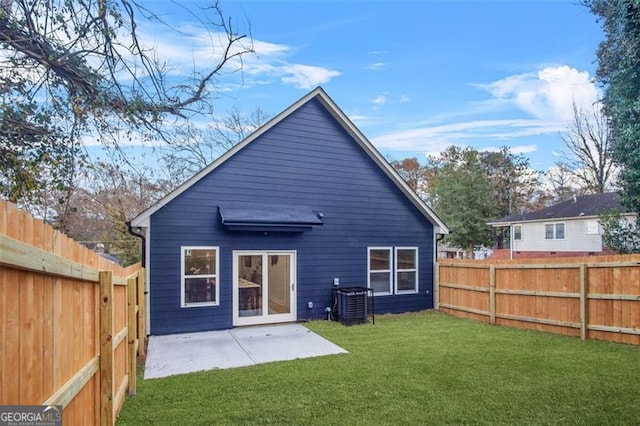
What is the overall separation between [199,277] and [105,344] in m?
5.78

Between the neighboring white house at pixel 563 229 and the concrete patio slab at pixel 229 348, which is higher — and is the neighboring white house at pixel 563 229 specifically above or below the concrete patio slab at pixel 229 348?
above

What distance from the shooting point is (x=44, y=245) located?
1.85 m

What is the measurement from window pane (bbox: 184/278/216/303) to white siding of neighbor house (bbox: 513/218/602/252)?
21.6 metres

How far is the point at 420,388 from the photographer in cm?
478

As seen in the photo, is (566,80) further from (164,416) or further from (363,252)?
(164,416)

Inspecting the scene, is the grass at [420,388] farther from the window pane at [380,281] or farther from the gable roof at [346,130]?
the gable roof at [346,130]

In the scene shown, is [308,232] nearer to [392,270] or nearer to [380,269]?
[380,269]

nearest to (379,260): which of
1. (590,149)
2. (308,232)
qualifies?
(308,232)

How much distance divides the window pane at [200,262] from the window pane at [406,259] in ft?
17.1

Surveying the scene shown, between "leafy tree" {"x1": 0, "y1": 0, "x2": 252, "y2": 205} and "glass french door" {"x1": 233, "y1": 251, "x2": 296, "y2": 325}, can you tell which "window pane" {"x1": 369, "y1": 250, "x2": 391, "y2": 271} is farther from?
"leafy tree" {"x1": 0, "y1": 0, "x2": 252, "y2": 205}

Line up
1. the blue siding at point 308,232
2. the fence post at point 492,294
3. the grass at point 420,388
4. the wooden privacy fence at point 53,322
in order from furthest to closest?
1. the fence post at point 492,294
2. the blue siding at point 308,232
3. the grass at point 420,388
4. the wooden privacy fence at point 53,322

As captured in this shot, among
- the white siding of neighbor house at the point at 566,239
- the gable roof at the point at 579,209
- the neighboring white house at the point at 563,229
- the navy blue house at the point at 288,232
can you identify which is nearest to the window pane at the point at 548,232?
the neighboring white house at the point at 563,229

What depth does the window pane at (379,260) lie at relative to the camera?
Answer: 10508 mm

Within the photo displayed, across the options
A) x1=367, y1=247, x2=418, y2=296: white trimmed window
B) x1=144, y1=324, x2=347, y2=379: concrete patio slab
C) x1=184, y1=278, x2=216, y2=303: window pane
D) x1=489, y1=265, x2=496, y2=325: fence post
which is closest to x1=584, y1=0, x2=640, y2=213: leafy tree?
x1=489, y1=265, x2=496, y2=325: fence post
